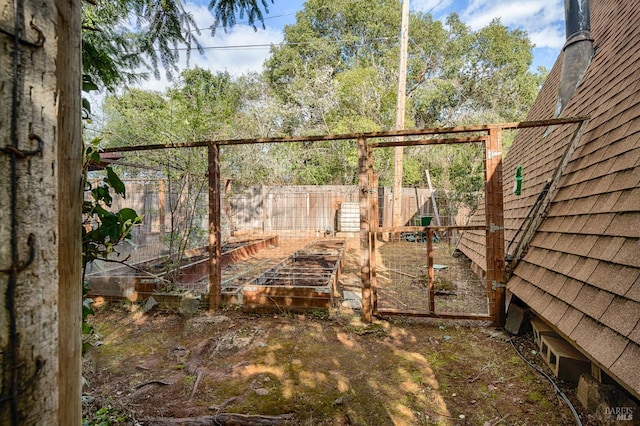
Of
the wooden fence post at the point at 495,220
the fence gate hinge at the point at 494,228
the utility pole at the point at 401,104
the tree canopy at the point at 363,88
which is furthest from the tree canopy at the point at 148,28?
the tree canopy at the point at 363,88

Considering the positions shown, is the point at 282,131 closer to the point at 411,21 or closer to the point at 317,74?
the point at 317,74

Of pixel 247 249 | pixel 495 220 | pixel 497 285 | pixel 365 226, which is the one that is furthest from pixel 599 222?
pixel 247 249

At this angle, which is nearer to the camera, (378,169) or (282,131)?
(378,169)

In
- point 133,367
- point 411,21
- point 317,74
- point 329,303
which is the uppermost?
point 411,21

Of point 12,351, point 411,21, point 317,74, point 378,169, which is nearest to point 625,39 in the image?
point 12,351

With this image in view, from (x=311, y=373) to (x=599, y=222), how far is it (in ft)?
8.45

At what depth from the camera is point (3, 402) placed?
0.65 m

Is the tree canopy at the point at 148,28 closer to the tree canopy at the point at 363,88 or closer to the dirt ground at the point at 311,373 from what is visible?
the dirt ground at the point at 311,373

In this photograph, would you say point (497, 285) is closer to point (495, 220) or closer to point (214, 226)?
point (495, 220)

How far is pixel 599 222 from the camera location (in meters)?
2.27

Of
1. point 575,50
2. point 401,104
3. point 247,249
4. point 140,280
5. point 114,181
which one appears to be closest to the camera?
point 114,181

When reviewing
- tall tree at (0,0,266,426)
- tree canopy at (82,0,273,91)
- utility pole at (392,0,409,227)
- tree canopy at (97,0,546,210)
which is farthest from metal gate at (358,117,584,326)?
tree canopy at (97,0,546,210)

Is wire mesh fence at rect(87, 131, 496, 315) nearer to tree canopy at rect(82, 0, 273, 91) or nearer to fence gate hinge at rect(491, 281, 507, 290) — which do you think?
fence gate hinge at rect(491, 281, 507, 290)

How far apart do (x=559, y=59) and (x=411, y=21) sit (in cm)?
1943
